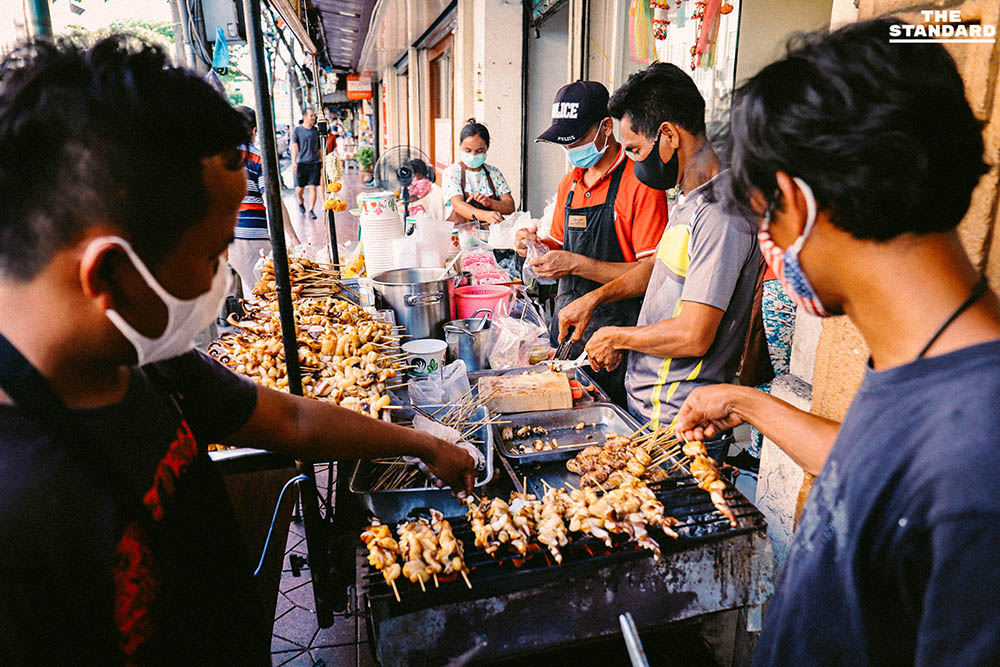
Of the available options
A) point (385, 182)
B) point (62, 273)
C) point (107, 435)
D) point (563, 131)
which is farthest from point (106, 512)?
point (385, 182)

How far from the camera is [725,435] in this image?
2.91m

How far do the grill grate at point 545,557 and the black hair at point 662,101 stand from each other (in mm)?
1815

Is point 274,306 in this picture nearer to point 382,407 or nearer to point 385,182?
point 382,407

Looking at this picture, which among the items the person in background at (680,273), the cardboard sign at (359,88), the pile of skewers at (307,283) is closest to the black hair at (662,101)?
the person in background at (680,273)

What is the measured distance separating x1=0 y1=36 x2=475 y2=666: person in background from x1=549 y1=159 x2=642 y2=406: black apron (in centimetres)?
284

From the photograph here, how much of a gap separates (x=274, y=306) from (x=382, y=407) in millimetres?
1990

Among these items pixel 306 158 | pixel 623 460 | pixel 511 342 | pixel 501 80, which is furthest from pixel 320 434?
pixel 306 158

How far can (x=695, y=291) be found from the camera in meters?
2.55

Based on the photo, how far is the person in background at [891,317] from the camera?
886 millimetres

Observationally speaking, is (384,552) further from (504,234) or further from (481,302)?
(504,234)

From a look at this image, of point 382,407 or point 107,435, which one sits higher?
point 107,435

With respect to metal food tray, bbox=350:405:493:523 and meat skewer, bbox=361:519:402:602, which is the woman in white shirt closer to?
metal food tray, bbox=350:405:493:523

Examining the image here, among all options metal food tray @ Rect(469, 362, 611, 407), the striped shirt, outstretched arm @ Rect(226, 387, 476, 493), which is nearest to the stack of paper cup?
metal food tray @ Rect(469, 362, 611, 407)

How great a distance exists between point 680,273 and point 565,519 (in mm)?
1329
